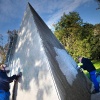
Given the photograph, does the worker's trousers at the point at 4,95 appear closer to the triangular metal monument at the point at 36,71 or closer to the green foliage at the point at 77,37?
the triangular metal monument at the point at 36,71

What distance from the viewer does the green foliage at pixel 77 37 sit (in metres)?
34.8

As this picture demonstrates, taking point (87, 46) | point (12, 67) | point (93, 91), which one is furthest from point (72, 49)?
point (12, 67)

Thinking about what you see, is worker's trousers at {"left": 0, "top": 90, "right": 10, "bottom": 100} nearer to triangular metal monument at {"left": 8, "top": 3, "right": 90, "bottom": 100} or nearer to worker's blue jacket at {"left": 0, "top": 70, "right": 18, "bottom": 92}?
worker's blue jacket at {"left": 0, "top": 70, "right": 18, "bottom": 92}

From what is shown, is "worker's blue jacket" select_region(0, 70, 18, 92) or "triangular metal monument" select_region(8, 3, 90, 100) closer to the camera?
"triangular metal monument" select_region(8, 3, 90, 100)

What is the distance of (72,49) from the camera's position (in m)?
34.9

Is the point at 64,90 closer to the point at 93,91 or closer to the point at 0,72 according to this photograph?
the point at 0,72

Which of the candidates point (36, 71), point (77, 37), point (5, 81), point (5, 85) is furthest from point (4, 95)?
point (77, 37)

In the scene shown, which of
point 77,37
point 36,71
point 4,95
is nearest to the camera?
point 36,71

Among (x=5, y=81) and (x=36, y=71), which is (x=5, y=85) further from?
(x=36, y=71)

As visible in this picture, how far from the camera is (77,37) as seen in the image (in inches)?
1451

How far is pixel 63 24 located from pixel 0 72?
36.1m

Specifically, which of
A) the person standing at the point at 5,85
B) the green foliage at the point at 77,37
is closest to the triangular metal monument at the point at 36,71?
the person standing at the point at 5,85

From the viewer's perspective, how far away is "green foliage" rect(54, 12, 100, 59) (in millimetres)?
34844

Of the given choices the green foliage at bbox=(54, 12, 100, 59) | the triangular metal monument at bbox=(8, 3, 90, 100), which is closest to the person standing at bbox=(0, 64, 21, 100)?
the triangular metal monument at bbox=(8, 3, 90, 100)
